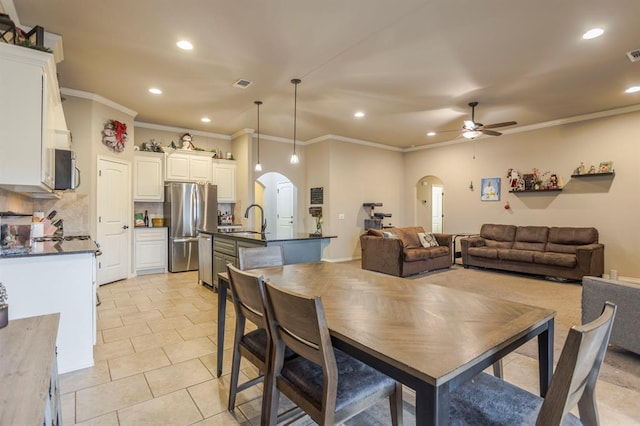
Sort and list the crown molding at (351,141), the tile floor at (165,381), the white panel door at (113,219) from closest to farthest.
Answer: the tile floor at (165,381) < the white panel door at (113,219) < the crown molding at (351,141)

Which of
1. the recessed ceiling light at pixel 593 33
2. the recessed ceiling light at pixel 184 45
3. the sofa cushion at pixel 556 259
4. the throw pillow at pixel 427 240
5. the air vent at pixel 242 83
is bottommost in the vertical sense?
the sofa cushion at pixel 556 259

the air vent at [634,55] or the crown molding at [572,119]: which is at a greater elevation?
the air vent at [634,55]

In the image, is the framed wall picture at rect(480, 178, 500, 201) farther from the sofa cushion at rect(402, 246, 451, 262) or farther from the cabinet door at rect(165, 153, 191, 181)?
the cabinet door at rect(165, 153, 191, 181)

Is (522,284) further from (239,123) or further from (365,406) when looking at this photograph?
(239,123)

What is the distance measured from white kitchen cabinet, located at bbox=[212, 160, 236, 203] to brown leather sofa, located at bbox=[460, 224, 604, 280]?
514 cm

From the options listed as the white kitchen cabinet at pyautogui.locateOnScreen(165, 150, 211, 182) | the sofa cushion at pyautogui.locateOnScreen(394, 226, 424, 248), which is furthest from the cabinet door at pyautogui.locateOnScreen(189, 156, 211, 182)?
the sofa cushion at pyautogui.locateOnScreen(394, 226, 424, 248)

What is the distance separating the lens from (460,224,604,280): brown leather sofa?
5.25 meters

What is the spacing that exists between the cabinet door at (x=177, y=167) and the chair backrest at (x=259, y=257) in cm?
448

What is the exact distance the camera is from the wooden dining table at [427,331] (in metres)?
0.96

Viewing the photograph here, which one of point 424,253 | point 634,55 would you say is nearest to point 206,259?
point 424,253

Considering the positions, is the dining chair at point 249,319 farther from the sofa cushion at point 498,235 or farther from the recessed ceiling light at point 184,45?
the sofa cushion at point 498,235

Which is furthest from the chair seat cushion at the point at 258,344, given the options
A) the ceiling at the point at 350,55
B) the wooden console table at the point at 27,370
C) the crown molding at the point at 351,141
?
the crown molding at the point at 351,141

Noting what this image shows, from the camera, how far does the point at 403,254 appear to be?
5.64 meters

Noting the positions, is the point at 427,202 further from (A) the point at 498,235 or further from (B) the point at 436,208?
(A) the point at 498,235
